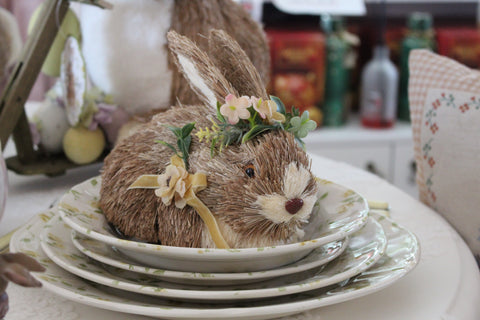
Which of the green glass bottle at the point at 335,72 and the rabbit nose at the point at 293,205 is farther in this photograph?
the green glass bottle at the point at 335,72

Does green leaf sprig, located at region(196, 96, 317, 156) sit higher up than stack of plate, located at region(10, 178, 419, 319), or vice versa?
green leaf sprig, located at region(196, 96, 317, 156)

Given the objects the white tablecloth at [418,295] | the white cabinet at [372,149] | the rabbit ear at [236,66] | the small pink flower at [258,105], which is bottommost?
the white cabinet at [372,149]

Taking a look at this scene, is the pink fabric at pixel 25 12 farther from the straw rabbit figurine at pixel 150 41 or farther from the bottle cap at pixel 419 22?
the bottle cap at pixel 419 22

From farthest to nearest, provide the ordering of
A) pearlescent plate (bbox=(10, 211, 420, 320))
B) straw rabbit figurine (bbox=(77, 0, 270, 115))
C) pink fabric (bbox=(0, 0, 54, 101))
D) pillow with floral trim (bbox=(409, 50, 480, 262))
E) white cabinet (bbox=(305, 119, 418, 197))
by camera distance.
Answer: white cabinet (bbox=(305, 119, 418, 197))
pink fabric (bbox=(0, 0, 54, 101))
straw rabbit figurine (bbox=(77, 0, 270, 115))
pillow with floral trim (bbox=(409, 50, 480, 262))
pearlescent plate (bbox=(10, 211, 420, 320))

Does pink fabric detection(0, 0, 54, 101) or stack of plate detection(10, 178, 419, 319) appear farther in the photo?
pink fabric detection(0, 0, 54, 101)

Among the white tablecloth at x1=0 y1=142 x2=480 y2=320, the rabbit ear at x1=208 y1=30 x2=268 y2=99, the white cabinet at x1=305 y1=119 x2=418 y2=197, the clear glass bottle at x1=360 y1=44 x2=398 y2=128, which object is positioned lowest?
the white cabinet at x1=305 y1=119 x2=418 y2=197

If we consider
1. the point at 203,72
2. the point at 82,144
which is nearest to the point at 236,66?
the point at 203,72

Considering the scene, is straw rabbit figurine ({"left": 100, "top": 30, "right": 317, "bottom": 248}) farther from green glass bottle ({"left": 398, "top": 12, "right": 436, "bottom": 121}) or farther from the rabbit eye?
green glass bottle ({"left": 398, "top": 12, "right": 436, "bottom": 121})

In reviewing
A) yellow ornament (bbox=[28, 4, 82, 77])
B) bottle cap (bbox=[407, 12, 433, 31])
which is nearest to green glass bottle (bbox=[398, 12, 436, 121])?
bottle cap (bbox=[407, 12, 433, 31])

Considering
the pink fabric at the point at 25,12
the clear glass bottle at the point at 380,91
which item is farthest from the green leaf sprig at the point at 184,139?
the clear glass bottle at the point at 380,91
